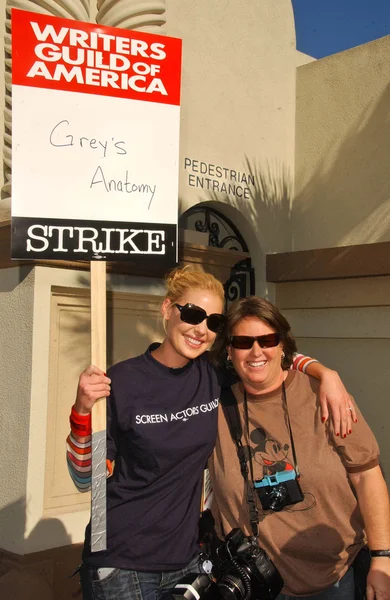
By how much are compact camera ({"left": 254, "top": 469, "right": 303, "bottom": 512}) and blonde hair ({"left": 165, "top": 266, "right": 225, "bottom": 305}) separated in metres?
0.77

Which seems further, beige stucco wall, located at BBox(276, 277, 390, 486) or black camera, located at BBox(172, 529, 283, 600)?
beige stucco wall, located at BBox(276, 277, 390, 486)

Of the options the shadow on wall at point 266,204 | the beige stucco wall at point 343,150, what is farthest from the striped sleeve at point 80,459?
the beige stucco wall at point 343,150

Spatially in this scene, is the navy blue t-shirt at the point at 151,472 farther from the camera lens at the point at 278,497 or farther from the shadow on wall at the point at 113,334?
the shadow on wall at the point at 113,334

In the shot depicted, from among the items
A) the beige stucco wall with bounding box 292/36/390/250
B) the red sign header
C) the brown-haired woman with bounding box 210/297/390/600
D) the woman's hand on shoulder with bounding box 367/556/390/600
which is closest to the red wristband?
the brown-haired woman with bounding box 210/297/390/600

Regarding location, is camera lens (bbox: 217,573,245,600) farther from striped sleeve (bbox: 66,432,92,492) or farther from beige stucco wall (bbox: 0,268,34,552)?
beige stucco wall (bbox: 0,268,34,552)

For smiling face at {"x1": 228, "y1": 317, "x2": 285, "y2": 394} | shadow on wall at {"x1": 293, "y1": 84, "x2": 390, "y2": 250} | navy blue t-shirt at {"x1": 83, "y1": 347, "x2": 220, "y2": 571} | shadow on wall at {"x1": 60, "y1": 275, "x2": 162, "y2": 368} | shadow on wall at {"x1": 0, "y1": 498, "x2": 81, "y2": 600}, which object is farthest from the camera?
shadow on wall at {"x1": 293, "y1": 84, "x2": 390, "y2": 250}

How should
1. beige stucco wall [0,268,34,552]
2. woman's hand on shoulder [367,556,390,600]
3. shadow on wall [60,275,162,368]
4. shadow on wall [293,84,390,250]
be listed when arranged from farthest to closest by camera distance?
shadow on wall [293,84,390,250]
shadow on wall [60,275,162,368]
beige stucco wall [0,268,34,552]
woman's hand on shoulder [367,556,390,600]

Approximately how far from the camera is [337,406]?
2.66m

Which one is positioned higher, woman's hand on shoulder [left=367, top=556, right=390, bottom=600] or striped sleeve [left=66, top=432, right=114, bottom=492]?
striped sleeve [left=66, top=432, right=114, bottom=492]

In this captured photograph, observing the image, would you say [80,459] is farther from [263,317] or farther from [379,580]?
[379,580]

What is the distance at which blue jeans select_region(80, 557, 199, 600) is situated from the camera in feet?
8.74

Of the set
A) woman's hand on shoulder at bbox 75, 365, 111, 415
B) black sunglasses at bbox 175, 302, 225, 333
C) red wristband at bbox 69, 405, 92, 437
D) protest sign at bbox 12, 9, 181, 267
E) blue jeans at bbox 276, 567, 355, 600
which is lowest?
blue jeans at bbox 276, 567, 355, 600

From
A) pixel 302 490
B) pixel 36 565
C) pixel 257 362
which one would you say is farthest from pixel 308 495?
pixel 36 565

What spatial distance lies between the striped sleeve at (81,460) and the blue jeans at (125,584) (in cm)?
35
